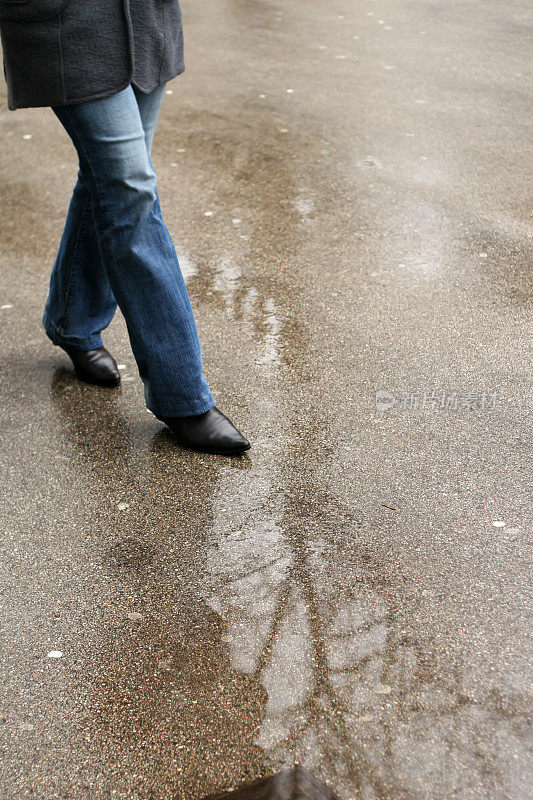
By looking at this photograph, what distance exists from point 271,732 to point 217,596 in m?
0.45

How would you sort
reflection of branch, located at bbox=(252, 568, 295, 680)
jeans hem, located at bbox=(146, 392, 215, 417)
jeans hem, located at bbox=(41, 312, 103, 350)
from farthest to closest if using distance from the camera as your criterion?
jeans hem, located at bbox=(41, 312, 103, 350) → jeans hem, located at bbox=(146, 392, 215, 417) → reflection of branch, located at bbox=(252, 568, 295, 680)

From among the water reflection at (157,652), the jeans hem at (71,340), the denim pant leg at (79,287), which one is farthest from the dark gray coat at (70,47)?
the water reflection at (157,652)

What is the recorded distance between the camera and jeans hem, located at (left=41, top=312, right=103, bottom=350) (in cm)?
313

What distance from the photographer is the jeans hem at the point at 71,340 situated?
313 cm

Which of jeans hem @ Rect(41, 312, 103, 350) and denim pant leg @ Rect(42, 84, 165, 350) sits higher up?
denim pant leg @ Rect(42, 84, 165, 350)

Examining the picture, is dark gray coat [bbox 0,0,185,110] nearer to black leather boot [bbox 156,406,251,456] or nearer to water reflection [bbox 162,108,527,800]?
black leather boot [bbox 156,406,251,456]

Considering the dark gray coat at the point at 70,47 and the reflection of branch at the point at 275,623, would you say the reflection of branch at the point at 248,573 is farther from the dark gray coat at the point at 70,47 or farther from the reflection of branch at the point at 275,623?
the dark gray coat at the point at 70,47

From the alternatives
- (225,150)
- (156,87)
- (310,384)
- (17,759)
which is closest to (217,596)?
(17,759)

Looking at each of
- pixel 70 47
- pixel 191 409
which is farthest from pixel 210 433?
pixel 70 47

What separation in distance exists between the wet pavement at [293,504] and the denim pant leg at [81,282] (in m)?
0.22

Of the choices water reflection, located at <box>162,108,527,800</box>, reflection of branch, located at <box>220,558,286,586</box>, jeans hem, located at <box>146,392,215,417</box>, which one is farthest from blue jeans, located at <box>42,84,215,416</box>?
reflection of branch, located at <box>220,558,286,586</box>

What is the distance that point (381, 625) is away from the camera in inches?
84.8

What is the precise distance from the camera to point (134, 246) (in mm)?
2557

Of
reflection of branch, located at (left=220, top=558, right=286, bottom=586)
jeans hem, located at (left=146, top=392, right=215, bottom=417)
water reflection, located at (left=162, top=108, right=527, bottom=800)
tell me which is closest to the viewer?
water reflection, located at (left=162, top=108, right=527, bottom=800)
